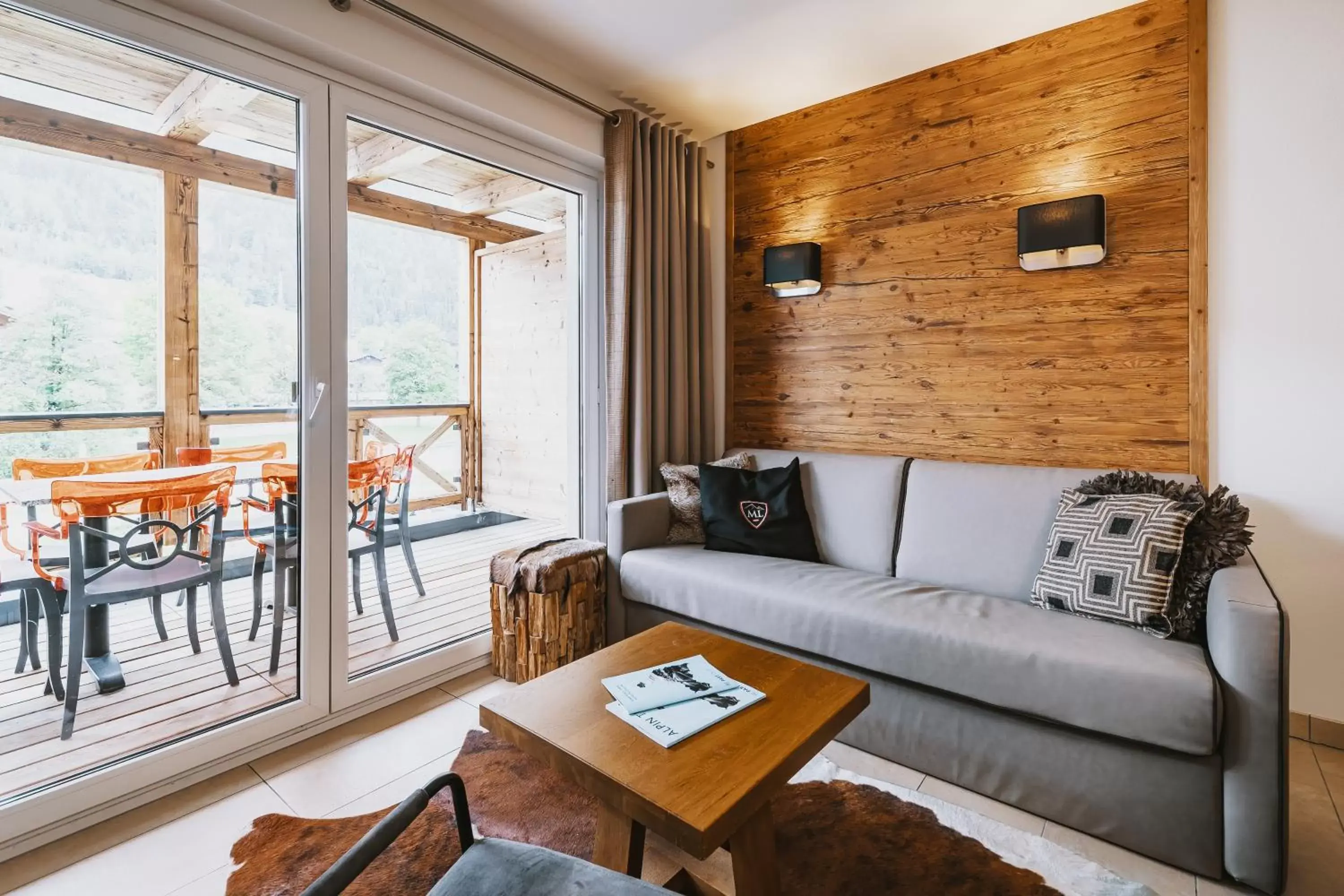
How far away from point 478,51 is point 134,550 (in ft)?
6.79

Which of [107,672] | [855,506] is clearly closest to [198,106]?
[107,672]

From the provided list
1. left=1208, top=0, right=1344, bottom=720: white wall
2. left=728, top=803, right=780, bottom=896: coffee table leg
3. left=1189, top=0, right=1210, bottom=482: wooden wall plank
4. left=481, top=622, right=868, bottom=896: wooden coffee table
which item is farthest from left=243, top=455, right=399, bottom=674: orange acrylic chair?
left=1208, top=0, right=1344, bottom=720: white wall

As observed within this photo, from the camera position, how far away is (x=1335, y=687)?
6.81 ft

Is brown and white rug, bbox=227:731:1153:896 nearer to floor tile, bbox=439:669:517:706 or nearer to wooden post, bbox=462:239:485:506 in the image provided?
floor tile, bbox=439:669:517:706

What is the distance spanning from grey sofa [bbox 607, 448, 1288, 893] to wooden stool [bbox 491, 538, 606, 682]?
0.13 metres

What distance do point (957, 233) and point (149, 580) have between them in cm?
321

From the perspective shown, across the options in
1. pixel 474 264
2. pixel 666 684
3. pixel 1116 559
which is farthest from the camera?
pixel 474 264

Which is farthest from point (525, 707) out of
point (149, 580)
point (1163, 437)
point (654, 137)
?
point (654, 137)

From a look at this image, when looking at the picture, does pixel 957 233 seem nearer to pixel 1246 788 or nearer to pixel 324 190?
pixel 1246 788

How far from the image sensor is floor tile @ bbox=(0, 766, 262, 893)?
1597mm

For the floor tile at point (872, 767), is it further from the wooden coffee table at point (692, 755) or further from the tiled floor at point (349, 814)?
the wooden coffee table at point (692, 755)

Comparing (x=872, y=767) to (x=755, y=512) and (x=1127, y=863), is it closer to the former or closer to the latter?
(x=1127, y=863)

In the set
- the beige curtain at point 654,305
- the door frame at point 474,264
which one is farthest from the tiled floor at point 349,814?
the beige curtain at point 654,305

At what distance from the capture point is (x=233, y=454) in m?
2.06
